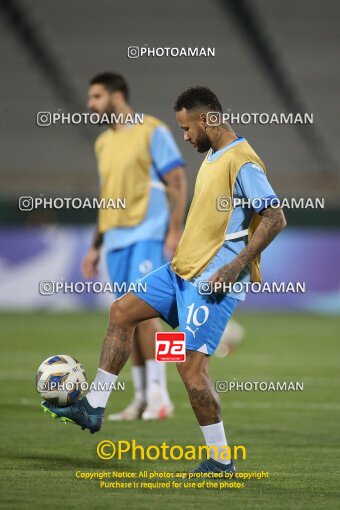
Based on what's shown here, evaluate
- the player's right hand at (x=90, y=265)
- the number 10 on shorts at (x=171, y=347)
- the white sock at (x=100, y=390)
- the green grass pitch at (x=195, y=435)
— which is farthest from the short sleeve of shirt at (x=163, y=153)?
the white sock at (x=100, y=390)

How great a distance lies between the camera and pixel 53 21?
79.4ft

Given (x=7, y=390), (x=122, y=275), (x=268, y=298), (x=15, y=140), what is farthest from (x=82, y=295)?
(x=122, y=275)

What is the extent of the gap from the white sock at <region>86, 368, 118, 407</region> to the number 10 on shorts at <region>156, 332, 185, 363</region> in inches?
12.4

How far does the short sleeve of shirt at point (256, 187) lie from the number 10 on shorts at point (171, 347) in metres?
0.83

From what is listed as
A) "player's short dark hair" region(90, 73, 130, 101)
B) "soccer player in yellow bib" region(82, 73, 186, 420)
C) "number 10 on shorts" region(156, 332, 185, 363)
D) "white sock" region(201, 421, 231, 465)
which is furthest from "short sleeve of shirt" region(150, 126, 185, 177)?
"white sock" region(201, 421, 231, 465)

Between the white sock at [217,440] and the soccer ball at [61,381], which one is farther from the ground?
the soccer ball at [61,381]

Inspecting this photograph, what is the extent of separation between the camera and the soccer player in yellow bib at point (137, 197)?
8.74m

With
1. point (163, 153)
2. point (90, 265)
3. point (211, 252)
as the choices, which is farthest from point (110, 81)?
point (211, 252)

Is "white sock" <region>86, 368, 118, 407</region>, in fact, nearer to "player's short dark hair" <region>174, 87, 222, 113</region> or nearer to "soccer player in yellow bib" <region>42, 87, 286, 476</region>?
"soccer player in yellow bib" <region>42, 87, 286, 476</region>

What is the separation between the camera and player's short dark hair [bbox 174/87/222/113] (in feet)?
20.2

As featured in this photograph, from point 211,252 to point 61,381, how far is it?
1.14 m

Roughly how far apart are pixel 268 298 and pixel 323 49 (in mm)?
5878

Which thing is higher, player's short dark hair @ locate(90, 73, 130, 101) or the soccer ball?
player's short dark hair @ locate(90, 73, 130, 101)

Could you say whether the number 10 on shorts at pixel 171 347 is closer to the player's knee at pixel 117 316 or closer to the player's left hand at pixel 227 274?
the player's knee at pixel 117 316
